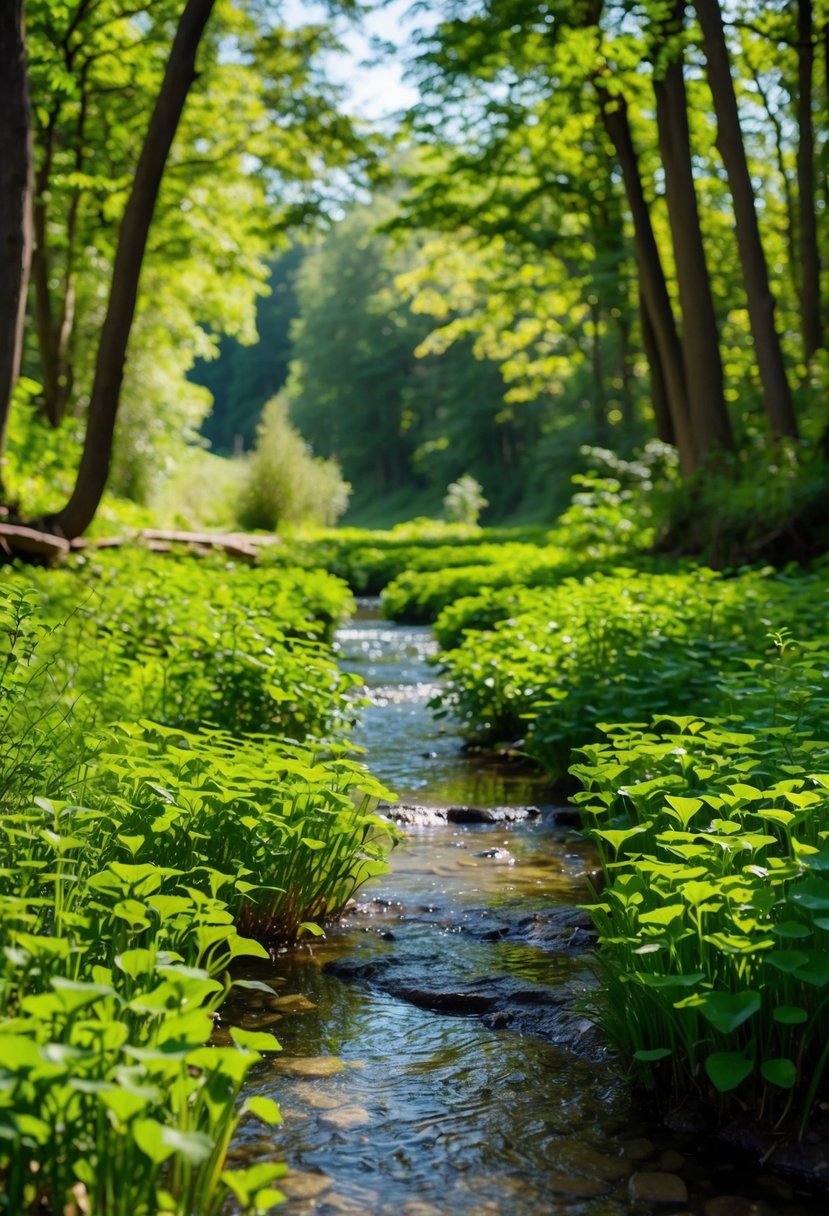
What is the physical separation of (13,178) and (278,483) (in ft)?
70.8

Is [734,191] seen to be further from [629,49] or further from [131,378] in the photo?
[131,378]

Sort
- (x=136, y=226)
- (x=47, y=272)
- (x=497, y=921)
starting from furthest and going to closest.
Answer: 1. (x=47, y=272)
2. (x=136, y=226)
3. (x=497, y=921)

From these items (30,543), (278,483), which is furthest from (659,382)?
(278,483)

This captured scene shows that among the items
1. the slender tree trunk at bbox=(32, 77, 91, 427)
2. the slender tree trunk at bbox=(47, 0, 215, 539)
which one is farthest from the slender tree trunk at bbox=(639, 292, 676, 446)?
the slender tree trunk at bbox=(47, 0, 215, 539)

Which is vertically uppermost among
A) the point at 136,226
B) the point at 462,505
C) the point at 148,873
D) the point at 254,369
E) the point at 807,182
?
the point at 254,369

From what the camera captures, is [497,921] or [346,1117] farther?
[497,921]

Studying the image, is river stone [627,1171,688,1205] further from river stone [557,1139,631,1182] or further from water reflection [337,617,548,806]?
water reflection [337,617,548,806]

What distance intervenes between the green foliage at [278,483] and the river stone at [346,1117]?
83.6ft

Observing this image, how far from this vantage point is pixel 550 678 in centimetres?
684

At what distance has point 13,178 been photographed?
7.04 metres

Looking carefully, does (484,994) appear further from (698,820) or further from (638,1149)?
(638,1149)

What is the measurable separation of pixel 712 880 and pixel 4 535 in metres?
8.12

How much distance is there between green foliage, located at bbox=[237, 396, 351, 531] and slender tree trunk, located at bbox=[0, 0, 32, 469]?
68.2ft

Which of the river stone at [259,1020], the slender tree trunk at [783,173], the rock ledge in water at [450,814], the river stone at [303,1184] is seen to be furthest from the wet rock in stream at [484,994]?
the slender tree trunk at [783,173]
